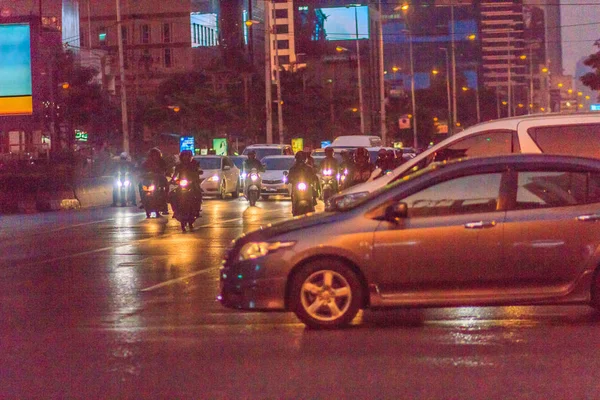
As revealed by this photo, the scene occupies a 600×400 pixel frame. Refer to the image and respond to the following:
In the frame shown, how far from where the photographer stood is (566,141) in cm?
1309

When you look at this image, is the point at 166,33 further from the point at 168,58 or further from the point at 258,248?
the point at 258,248

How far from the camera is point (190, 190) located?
890 inches

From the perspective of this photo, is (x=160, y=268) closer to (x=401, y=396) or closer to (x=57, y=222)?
(x=401, y=396)

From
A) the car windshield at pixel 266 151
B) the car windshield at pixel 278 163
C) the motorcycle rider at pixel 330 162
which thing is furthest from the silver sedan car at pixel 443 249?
the car windshield at pixel 266 151

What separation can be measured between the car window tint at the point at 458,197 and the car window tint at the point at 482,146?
12.2 ft

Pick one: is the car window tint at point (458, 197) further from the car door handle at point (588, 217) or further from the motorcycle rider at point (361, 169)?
the motorcycle rider at point (361, 169)

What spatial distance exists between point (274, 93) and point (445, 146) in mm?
74359

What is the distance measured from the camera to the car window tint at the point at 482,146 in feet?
A: 44.3

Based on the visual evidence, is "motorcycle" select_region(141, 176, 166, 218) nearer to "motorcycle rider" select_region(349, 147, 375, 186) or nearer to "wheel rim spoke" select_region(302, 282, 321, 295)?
"motorcycle rider" select_region(349, 147, 375, 186)

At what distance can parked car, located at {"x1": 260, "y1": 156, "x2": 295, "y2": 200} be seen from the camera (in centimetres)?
3669

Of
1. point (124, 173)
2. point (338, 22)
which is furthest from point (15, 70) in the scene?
point (338, 22)

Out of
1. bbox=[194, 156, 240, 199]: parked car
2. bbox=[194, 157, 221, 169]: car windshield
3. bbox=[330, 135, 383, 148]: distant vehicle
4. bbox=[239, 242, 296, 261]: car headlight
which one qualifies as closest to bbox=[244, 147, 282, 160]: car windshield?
bbox=[330, 135, 383, 148]: distant vehicle

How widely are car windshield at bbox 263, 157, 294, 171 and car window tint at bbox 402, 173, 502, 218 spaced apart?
2786 cm

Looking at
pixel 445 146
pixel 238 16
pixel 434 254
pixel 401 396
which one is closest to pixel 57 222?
pixel 445 146
